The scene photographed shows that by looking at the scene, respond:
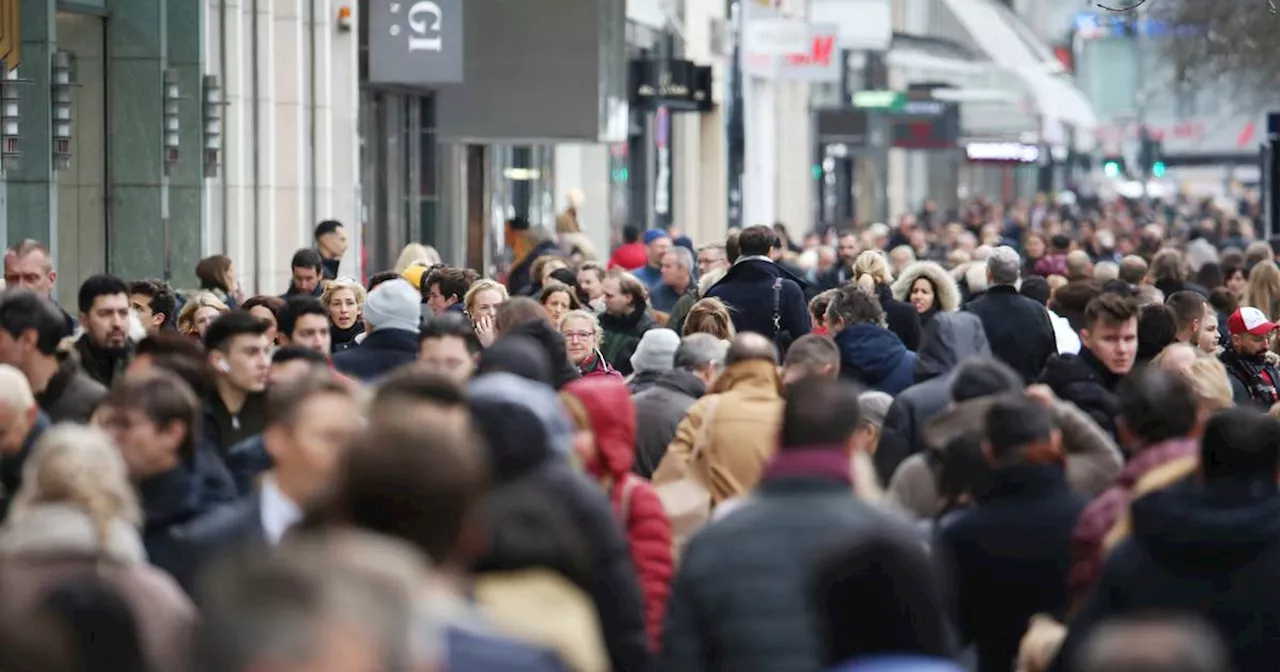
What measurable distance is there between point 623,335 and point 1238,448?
31.1ft

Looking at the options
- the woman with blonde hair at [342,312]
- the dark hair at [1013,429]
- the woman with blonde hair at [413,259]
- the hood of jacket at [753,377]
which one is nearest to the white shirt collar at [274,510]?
the dark hair at [1013,429]

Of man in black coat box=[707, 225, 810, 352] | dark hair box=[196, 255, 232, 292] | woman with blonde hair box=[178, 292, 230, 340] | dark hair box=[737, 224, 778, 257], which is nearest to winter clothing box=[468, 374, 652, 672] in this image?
woman with blonde hair box=[178, 292, 230, 340]

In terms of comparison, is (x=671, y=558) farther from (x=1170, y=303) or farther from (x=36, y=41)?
(x=36, y=41)

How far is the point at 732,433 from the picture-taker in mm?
10109

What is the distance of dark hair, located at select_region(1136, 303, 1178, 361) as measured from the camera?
1300 centimetres

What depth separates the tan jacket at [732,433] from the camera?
10.1 metres

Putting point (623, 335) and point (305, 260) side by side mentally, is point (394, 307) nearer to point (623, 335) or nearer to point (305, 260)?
point (623, 335)

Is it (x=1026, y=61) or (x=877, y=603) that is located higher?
(x=1026, y=61)

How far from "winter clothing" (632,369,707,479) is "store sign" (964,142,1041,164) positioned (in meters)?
45.4

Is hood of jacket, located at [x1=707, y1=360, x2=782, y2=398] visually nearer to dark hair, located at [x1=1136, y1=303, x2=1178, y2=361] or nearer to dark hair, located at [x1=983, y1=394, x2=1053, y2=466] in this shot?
dark hair, located at [x1=983, y1=394, x2=1053, y2=466]

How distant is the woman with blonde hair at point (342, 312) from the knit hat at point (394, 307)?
2992mm

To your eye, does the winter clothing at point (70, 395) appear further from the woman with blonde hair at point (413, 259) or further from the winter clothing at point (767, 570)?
the woman with blonde hair at point (413, 259)

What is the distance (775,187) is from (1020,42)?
42.7 ft

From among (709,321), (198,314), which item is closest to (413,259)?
(198,314)
